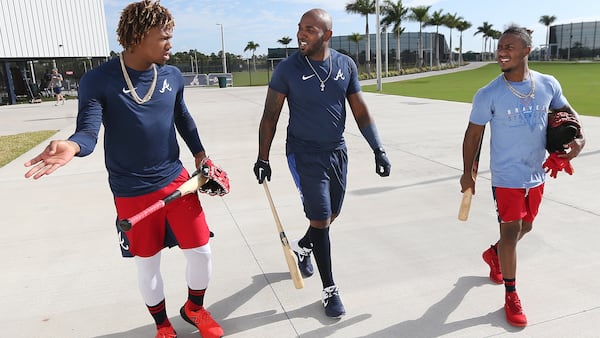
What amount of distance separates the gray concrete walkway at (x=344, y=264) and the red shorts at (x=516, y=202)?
646mm

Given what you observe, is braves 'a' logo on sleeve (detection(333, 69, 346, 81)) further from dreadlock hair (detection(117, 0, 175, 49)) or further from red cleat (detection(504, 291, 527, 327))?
red cleat (detection(504, 291, 527, 327))

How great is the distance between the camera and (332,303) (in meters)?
2.94

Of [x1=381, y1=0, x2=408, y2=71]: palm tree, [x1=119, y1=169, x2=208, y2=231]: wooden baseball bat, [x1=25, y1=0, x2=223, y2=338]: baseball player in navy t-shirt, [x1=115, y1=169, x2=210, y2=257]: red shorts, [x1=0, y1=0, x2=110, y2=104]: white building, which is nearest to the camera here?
[x1=119, y1=169, x2=208, y2=231]: wooden baseball bat

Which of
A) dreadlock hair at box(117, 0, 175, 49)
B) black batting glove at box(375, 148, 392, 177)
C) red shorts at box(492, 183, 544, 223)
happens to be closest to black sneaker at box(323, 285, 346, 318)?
black batting glove at box(375, 148, 392, 177)

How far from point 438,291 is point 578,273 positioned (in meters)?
1.11

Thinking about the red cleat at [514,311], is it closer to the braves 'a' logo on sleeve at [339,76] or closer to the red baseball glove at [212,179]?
the braves 'a' logo on sleeve at [339,76]

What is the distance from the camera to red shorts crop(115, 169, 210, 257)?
2.43m

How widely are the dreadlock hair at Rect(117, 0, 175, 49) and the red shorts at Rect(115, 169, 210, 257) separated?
0.79 m

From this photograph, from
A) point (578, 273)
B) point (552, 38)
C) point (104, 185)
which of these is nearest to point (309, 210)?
point (578, 273)

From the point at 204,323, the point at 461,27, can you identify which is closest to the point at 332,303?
the point at 204,323

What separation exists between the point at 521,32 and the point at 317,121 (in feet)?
4.40

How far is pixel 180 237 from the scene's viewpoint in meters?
2.52

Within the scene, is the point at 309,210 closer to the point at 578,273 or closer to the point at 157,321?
the point at 157,321

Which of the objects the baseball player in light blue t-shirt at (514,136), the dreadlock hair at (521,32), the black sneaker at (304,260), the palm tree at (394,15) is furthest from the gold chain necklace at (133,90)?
the palm tree at (394,15)
